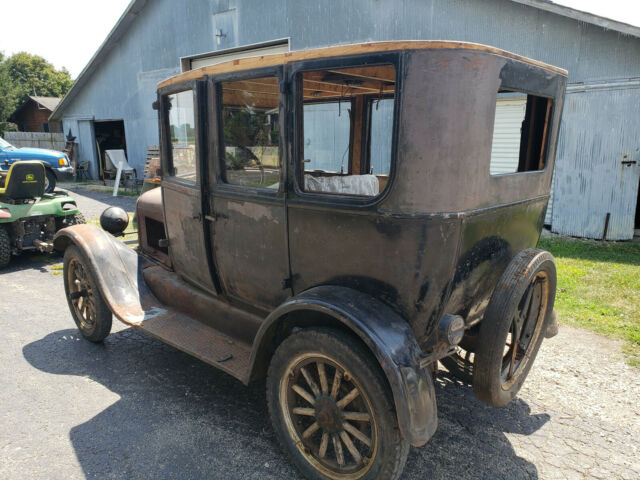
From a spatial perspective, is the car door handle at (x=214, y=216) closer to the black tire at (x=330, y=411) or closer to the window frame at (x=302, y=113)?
the window frame at (x=302, y=113)

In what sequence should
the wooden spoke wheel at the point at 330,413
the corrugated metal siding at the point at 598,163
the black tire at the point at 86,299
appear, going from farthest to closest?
the corrugated metal siding at the point at 598,163, the black tire at the point at 86,299, the wooden spoke wheel at the point at 330,413

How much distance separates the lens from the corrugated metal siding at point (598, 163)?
24.4 feet

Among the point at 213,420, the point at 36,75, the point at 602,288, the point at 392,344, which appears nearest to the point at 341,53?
the point at 392,344

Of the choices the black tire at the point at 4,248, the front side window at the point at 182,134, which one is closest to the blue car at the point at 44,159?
the black tire at the point at 4,248

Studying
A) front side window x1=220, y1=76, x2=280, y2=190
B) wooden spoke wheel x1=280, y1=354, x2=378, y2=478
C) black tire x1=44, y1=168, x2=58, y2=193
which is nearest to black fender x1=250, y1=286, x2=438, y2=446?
wooden spoke wheel x1=280, y1=354, x2=378, y2=478

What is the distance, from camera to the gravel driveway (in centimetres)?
247

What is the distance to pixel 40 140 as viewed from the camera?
21.0m

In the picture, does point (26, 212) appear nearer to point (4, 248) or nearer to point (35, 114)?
point (4, 248)

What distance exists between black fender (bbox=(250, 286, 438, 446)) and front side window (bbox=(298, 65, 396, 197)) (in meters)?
0.65

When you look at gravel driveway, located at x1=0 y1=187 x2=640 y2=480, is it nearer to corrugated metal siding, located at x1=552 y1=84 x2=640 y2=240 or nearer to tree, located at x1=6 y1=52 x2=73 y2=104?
corrugated metal siding, located at x1=552 y1=84 x2=640 y2=240

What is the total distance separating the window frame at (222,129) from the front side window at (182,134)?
24 centimetres

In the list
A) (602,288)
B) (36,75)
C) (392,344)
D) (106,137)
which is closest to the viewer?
(392,344)

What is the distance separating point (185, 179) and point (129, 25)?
1525 cm

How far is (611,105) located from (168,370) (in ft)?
26.2
